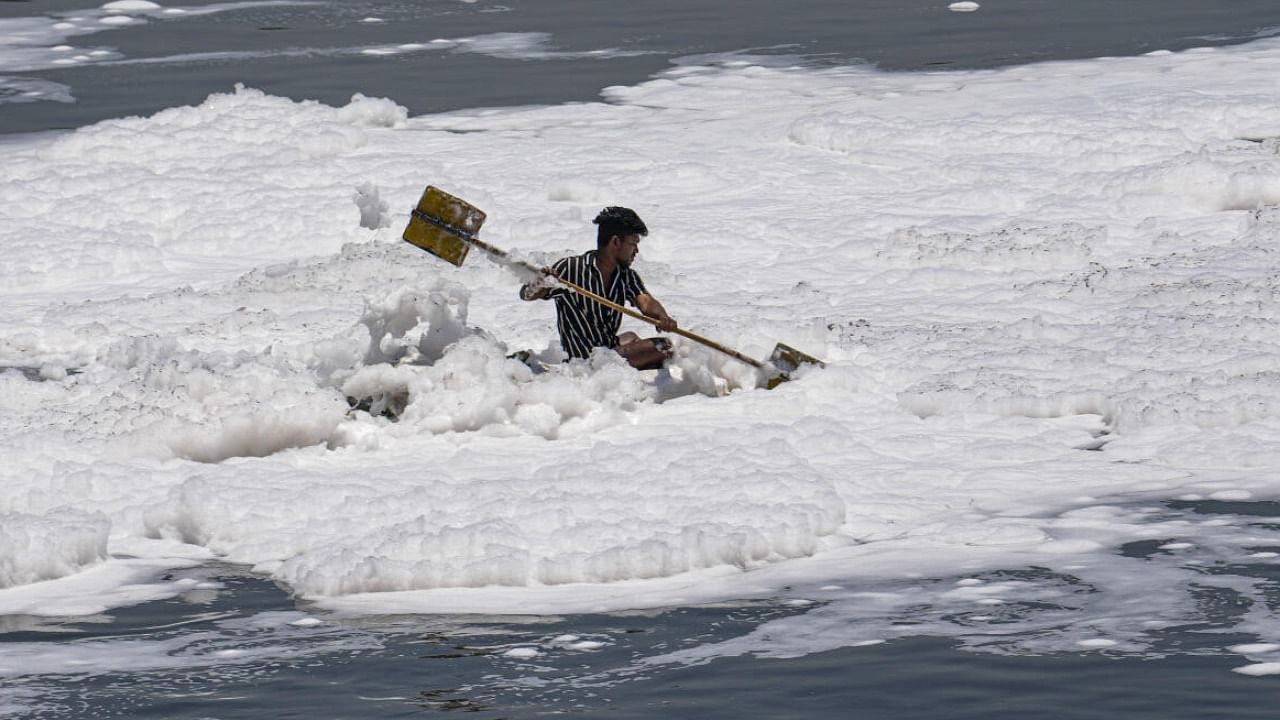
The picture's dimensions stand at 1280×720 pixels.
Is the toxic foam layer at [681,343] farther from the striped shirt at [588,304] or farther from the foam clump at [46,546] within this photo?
the striped shirt at [588,304]

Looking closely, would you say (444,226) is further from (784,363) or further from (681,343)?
(784,363)

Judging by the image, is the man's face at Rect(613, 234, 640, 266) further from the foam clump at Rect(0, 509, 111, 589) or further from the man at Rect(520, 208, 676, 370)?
the foam clump at Rect(0, 509, 111, 589)

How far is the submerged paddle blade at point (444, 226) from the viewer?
8.97 meters

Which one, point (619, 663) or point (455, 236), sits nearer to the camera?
point (619, 663)

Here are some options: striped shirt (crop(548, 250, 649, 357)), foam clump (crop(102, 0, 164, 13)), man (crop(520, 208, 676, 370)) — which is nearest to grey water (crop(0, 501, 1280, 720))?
man (crop(520, 208, 676, 370))

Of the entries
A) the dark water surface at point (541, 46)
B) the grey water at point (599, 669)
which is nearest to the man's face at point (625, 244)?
the grey water at point (599, 669)

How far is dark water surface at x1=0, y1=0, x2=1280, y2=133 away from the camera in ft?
53.8

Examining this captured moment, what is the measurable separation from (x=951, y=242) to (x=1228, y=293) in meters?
1.88

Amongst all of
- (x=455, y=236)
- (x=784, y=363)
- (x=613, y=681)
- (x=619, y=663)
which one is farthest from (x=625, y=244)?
(x=613, y=681)

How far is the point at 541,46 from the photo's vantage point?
59.6 ft

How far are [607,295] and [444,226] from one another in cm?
77

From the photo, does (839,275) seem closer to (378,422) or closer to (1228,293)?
(1228,293)

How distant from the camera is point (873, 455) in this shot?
7.91m

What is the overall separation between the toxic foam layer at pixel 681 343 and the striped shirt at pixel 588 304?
0.66 ft
